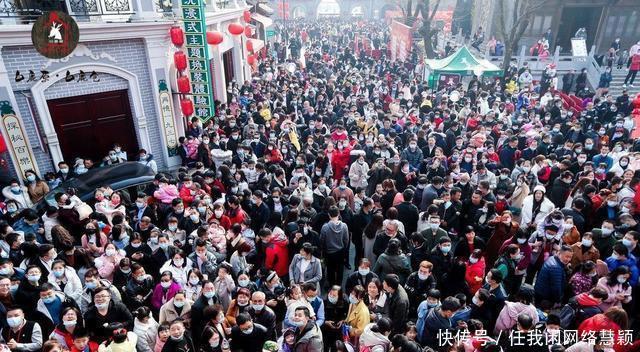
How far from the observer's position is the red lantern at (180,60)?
11266 millimetres

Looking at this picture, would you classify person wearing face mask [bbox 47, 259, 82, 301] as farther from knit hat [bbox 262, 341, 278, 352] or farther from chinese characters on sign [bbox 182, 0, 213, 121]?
chinese characters on sign [bbox 182, 0, 213, 121]

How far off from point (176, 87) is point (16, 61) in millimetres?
3778

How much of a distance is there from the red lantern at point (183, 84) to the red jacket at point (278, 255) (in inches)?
272

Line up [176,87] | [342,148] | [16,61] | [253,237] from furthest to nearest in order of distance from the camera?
[176,87] → [342,148] → [16,61] → [253,237]

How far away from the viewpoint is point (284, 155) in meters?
10.4

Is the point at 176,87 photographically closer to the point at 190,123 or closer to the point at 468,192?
the point at 190,123

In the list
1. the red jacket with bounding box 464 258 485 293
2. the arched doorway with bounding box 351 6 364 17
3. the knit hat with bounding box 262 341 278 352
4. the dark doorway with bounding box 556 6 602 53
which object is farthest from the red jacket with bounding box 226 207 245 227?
the arched doorway with bounding box 351 6 364 17

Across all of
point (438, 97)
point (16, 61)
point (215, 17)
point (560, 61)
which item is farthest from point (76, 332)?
point (560, 61)

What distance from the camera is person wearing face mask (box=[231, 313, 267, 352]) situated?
4.62 m

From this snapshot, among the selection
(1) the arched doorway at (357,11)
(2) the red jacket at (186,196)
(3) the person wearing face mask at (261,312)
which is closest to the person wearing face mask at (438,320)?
(3) the person wearing face mask at (261,312)

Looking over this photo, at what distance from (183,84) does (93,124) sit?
2528mm

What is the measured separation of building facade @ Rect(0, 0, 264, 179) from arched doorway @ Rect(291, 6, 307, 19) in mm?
57649

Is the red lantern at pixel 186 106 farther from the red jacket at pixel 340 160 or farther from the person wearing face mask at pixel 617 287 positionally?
the person wearing face mask at pixel 617 287

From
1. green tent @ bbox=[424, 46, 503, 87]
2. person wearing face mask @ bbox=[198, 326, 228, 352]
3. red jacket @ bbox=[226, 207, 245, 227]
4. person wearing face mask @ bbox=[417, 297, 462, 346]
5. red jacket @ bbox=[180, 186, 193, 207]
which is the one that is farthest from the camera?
green tent @ bbox=[424, 46, 503, 87]
